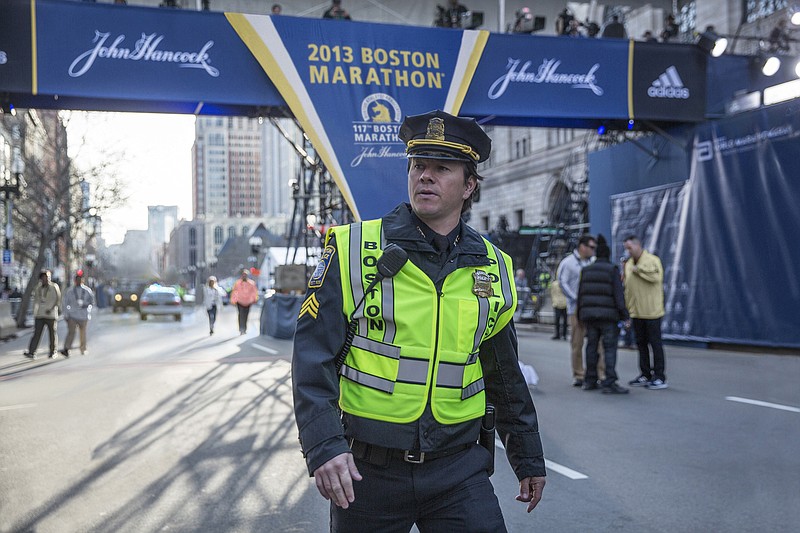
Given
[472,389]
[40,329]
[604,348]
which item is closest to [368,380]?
[472,389]

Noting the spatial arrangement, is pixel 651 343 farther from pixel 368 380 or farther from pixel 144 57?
pixel 368 380

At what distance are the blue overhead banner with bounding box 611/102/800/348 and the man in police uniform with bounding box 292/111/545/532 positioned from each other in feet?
45.1

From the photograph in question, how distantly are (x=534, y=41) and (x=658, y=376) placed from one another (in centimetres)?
639

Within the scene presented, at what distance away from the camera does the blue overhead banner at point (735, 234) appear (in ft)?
49.5

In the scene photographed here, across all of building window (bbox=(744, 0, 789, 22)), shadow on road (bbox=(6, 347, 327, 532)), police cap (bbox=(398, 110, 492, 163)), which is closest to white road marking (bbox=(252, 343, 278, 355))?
shadow on road (bbox=(6, 347, 327, 532))

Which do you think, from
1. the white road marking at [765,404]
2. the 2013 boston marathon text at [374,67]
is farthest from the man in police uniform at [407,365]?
the 2013 boston marathon text at [374,67]

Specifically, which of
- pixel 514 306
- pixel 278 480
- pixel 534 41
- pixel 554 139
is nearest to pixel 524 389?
pixel 514 306

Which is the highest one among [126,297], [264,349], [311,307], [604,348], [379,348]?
[311,307]

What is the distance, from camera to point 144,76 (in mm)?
12883

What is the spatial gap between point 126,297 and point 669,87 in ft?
127

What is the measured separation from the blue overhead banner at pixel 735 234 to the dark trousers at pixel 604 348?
19.0 feet

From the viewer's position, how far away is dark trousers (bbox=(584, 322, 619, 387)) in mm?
10648

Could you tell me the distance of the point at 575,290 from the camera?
1234 centimetres

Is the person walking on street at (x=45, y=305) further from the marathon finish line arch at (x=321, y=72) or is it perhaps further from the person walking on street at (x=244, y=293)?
the person walking on street at (x=244, y=293)
